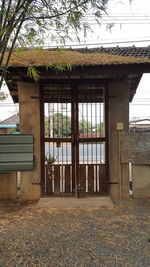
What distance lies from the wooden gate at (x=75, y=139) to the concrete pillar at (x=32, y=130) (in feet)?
0.52

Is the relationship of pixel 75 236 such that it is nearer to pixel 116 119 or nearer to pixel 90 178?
pixel 90 178

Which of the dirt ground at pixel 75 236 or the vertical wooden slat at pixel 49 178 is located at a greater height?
the vertical wooden slat at pixel 49 178

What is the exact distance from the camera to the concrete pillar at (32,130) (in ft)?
15.0

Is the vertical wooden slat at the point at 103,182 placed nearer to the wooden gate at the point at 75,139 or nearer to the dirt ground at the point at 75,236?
the wooden gate at the point at 75,139

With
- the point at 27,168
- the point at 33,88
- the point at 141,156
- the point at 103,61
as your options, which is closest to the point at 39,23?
the point at 103,61

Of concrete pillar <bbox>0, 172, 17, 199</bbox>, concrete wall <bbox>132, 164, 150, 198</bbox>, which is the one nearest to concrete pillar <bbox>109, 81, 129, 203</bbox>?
concrete wall <bbox>132, 164, 150, 198</bbox>

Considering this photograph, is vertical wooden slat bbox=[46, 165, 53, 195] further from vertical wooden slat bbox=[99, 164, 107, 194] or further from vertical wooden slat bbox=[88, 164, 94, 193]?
vertical wooden slat bbox=[99, 164, 107, 194]

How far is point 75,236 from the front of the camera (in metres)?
→ 2.90

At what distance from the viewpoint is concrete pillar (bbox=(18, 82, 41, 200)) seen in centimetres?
456

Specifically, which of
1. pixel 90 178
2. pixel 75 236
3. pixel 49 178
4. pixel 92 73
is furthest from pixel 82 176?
pixel 92 73

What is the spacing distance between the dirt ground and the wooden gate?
675mm

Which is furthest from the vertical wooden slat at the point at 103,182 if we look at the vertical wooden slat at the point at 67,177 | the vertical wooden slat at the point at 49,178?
the vertical wooden slat at the point at 49,178

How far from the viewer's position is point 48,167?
15.2 ft

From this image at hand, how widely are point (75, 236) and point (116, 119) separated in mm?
2528
